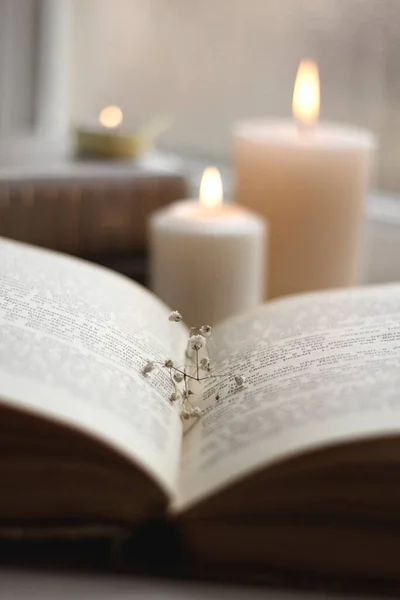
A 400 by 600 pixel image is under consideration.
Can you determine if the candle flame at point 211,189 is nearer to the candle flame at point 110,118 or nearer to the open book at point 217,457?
the candle flame at point 110,118

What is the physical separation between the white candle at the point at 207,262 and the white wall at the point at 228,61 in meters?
0.46

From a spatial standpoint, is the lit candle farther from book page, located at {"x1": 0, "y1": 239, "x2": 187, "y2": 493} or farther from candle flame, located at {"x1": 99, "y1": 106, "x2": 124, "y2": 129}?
book page, located at {"x1": 0, "y1": 239, "x2": 187, "y2": 493}

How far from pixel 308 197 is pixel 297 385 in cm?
46

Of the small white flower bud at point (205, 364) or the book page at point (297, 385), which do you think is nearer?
the book page at point (297, 385)

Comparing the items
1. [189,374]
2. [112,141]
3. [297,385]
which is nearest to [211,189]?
[112,141]

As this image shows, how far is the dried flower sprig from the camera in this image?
1.87 ft

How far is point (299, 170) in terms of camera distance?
0.95 meters

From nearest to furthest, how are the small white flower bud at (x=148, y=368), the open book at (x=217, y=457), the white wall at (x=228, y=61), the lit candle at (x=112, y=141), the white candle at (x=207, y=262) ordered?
the open book at (x=217, y=457), the small white flower bud at (x=148, y=368), the white candle at (x=207, y=262), the lit candle at (x=112, y=141), the white wall at (x=228, y=61)

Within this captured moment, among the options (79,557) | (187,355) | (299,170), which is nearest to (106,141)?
(299,170)

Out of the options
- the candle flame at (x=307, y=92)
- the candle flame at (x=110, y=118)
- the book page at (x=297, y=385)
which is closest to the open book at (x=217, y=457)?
the book page at (x=297, y=385)

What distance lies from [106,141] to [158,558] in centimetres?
75

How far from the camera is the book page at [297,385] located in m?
0.46

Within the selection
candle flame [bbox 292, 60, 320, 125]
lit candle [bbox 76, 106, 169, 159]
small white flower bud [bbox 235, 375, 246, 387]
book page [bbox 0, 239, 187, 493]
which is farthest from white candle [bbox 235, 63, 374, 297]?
small white flower bud [bbox 235, 375, 246, 387]

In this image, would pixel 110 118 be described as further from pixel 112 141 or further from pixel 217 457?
pixel 217 457
